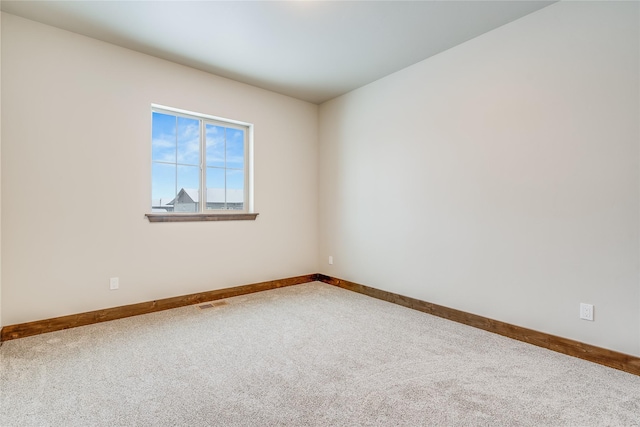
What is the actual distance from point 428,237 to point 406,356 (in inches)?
53.3

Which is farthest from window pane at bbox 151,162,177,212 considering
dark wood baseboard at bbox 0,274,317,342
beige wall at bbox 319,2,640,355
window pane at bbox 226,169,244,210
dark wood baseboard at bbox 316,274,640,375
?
dark wood baseboard at bbox 316,274,640,375

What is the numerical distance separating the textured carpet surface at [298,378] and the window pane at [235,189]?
151 centimetres

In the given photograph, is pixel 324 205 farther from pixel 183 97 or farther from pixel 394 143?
pixel 183 97

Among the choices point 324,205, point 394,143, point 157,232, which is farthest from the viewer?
point 324,205

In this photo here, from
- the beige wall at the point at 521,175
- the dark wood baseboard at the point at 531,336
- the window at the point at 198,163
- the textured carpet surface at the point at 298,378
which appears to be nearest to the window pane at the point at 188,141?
the window at the point at 198,163

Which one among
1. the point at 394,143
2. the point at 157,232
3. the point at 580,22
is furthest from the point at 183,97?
the point at 580,22

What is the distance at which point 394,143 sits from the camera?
3518mm

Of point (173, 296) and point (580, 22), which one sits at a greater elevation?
point (580, 22)

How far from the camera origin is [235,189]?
390 centimetres

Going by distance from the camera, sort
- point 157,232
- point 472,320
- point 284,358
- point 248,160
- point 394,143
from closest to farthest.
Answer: point 284,358 < point 472,320 < point 157,232 < point 394,143 < point 248,160

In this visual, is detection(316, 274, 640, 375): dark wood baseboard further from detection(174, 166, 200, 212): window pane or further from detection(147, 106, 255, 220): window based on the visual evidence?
detection(174, 166, 200, 212): window pane

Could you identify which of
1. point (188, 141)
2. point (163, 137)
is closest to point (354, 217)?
point (188, 141)

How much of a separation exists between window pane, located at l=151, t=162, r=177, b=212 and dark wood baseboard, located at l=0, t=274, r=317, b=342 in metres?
0.97

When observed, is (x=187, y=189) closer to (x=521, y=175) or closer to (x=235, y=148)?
(x=235, y=148)
